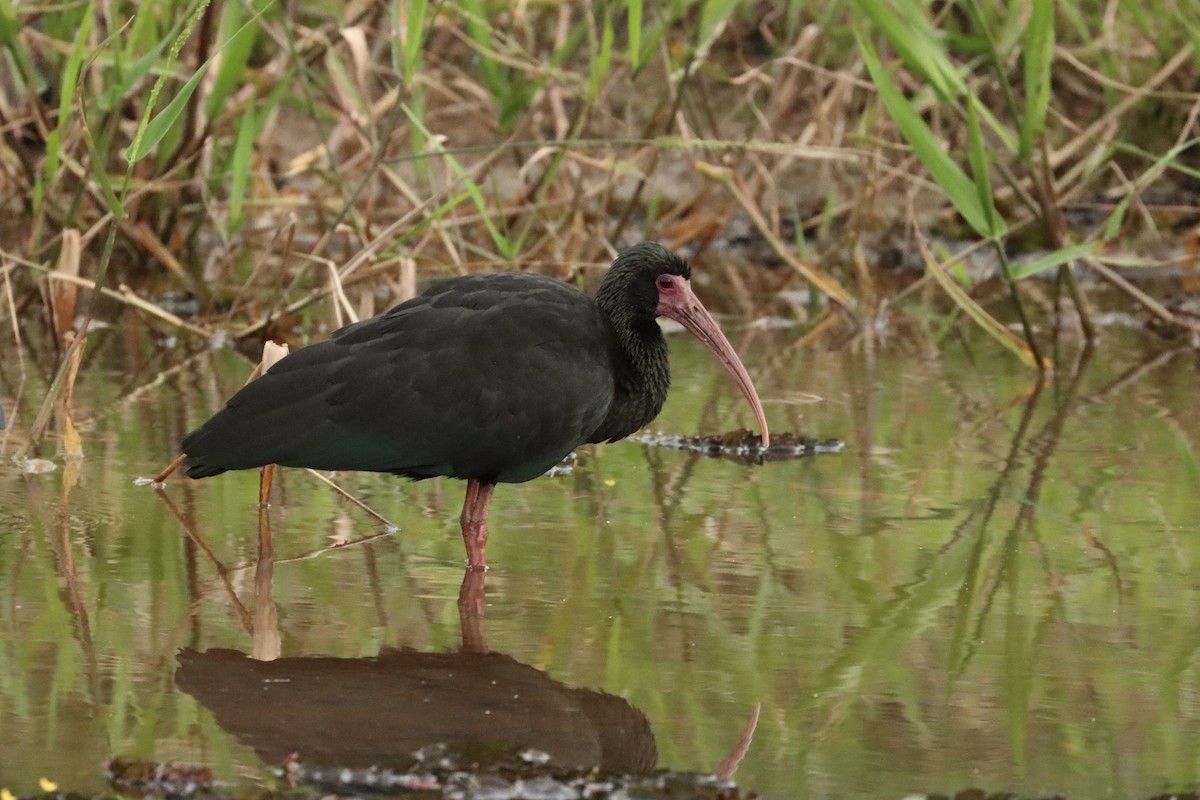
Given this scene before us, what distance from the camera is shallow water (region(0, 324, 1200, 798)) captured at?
3.26 m

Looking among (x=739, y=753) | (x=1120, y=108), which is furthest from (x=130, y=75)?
(x=1120, y=108)

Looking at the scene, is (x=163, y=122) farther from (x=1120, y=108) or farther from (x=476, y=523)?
(x=1120, y=108)

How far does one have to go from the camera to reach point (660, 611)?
412cm

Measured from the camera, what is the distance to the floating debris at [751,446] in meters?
5.81

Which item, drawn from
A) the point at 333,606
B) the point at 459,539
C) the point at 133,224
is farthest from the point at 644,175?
the point at 333,606

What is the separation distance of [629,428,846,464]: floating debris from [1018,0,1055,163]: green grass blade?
4.34 ft

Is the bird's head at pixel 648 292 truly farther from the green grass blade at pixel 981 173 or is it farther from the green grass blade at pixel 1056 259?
the green grass blade at pixel 1056 259

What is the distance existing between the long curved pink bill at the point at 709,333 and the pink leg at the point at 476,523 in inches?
30.2

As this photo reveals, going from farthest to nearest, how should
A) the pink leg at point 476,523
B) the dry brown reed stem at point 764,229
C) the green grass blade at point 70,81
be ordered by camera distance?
the dry brown reed stem at point 764,229 → the green grass blade at point 70,81 → the pink leg at point 476,523

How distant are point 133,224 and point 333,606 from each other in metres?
4.39

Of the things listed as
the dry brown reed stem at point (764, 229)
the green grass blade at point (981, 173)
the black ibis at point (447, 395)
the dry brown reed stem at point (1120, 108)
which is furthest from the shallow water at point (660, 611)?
the dry brown reed stem at point (1120, 108)

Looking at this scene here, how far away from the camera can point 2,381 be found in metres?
6.44

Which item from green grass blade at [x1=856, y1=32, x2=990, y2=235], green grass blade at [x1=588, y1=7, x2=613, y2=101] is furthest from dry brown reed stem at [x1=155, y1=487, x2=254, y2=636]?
green grass blade at [x1=856, y1=32, x2=990, y2=235]

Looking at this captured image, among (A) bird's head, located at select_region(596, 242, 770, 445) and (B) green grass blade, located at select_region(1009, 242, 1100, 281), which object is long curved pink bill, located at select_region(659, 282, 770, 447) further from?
(B) green grass blade, located at select_region(1009, 242, 1100, 281)
